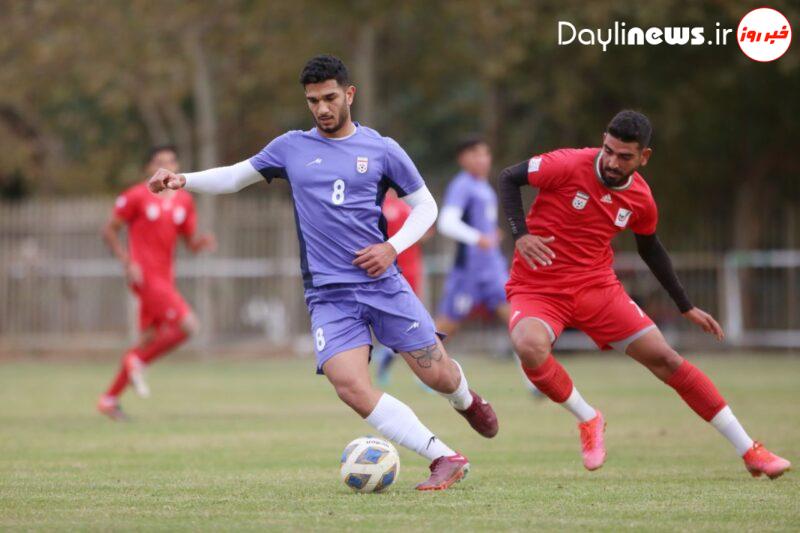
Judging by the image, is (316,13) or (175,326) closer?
(175,326)

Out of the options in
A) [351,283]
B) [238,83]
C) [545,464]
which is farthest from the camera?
[238,83]

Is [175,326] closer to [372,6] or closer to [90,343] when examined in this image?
[90,343]

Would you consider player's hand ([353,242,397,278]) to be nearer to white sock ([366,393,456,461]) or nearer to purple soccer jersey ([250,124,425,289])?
purple soccer jersey ([250,124,425,289])

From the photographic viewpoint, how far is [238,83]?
32.8 meters

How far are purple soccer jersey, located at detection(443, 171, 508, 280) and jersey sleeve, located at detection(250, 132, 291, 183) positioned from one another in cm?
751

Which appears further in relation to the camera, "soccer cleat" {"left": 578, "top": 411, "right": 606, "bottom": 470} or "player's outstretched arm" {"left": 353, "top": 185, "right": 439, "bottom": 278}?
"soccer cleat" {"left": 578, "top": 411, "right": 606, "bottom": 470}

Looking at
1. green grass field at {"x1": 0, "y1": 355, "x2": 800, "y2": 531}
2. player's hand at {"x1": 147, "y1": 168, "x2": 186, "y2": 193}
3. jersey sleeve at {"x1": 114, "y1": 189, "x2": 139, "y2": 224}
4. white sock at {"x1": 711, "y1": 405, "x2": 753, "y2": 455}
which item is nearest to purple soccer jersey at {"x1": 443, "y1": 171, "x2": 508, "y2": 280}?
green grass field at {"x1": 0, "y1": 355, "x2": 800, "y2": 531}

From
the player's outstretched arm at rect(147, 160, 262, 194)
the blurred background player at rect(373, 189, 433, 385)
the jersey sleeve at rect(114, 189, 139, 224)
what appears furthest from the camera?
the blurred background player at rect(373, 189, 433, 385)

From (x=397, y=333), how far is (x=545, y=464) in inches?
78.5

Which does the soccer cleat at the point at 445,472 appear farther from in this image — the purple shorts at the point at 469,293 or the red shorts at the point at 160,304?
the purple shorts at the point at 469,293

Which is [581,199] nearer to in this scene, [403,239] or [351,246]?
[403,239]

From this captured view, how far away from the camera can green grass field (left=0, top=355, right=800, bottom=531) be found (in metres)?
7.12

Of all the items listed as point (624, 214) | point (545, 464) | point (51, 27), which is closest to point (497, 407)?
point (545, 464)

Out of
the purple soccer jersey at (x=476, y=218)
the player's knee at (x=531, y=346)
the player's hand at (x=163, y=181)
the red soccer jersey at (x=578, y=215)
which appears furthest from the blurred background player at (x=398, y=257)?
the player's hand at (x=163, y=181)
